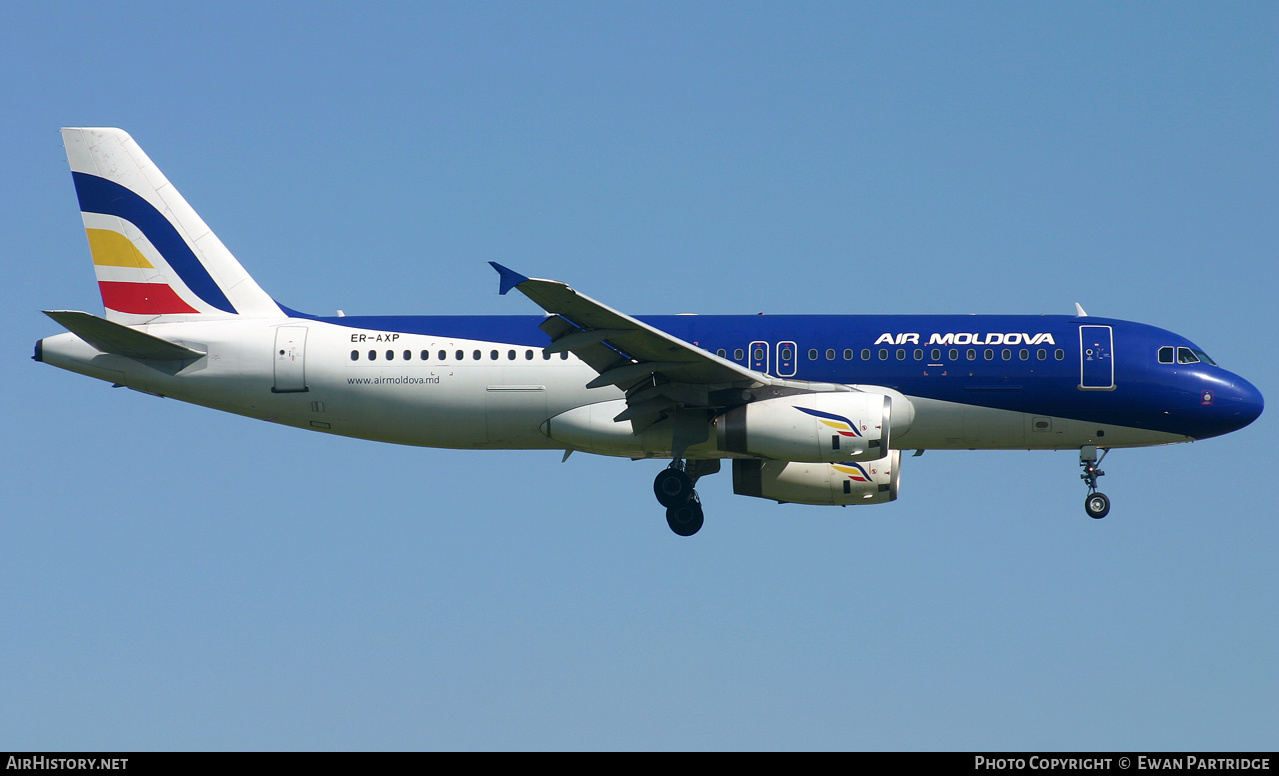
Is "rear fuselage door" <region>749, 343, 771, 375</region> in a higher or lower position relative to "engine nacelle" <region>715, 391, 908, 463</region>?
higher

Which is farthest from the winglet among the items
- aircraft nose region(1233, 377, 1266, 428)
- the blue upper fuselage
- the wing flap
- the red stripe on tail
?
aircraft nose region(1233, 377, 1266, 428)

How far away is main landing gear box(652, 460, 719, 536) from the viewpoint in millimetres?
29016

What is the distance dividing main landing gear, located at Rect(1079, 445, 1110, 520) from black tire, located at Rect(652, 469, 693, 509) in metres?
8.46

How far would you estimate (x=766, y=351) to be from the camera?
93.9 feet

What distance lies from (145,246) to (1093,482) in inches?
850

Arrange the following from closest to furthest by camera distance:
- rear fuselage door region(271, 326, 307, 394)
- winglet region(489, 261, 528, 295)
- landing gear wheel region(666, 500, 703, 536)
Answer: winglet region(489, 261, 528, 295) < rear fuselage door region(271, 326, 307, 394) < landing gear wheel region(666, 500, 703, 536)

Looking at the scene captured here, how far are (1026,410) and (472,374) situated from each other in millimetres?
11534

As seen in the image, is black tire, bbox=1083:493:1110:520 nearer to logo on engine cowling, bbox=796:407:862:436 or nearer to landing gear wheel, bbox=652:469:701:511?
logo on engine cowling, bbox=796:407:862:436

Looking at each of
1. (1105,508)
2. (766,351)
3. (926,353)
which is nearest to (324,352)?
(766,351)

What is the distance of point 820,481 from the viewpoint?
3016 cm

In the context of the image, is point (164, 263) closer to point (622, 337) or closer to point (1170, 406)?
point (622, 337)

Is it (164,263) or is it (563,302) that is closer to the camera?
(563,302)

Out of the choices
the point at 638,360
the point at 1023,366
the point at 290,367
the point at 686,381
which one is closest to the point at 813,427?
the point at 686,381

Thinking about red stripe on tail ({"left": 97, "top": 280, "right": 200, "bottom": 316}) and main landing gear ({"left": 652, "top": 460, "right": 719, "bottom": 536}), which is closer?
main landing gear ({"left": 652, "top": 460, "right": 719, "bottom": 536})
